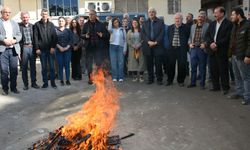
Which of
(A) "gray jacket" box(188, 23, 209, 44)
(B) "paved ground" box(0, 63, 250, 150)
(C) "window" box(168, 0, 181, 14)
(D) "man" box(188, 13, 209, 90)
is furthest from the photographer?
(C) "window" box(168, 0, 181, 14)

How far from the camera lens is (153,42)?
1069cm

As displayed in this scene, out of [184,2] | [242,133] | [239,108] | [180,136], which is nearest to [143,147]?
[180,136]

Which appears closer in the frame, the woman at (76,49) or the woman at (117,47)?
the woman at (117,47)

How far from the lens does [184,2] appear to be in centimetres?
2644

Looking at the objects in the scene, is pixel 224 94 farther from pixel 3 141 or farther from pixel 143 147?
pixel 3 141

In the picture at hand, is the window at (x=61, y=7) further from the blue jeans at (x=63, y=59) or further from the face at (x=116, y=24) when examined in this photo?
the blue jeans at (x=63, y=59)

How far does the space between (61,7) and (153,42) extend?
15584 millimetres

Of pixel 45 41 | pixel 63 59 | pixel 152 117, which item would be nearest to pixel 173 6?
pixel 63 59

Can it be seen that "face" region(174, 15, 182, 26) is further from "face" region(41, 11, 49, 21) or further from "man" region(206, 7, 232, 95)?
"face" region(41, 11, 49, 21)

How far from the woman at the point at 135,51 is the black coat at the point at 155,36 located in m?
0.47

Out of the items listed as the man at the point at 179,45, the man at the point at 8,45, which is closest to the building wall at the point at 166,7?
the man at the point at 179,45

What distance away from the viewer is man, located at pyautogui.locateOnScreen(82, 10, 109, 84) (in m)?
11.0

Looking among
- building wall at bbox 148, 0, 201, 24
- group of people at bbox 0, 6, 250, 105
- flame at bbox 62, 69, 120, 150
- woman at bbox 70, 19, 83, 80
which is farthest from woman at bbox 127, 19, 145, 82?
building wall at bbox 148, 0, 201, 24

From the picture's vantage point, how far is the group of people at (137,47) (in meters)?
8.79
